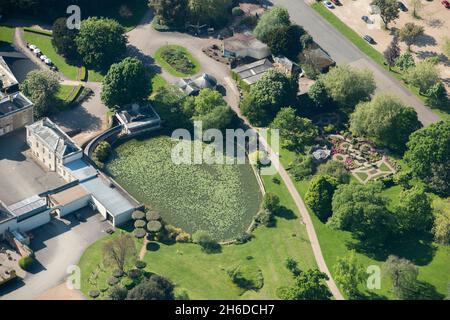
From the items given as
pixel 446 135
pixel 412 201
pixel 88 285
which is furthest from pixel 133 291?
pixel 446 135

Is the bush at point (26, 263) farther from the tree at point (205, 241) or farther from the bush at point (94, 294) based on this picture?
the tree at point (205, 241)

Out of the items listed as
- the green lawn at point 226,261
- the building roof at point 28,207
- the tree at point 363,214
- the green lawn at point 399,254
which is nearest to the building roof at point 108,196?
the green lawn at point 226,261

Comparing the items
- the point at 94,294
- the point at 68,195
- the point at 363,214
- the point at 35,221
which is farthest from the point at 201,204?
the point at 94,294

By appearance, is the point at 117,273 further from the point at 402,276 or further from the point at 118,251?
the point at 402,276

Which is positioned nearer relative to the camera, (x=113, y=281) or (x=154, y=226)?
(x=113, y=281)

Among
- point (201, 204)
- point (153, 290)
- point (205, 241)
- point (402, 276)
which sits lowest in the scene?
point (201, 204)
